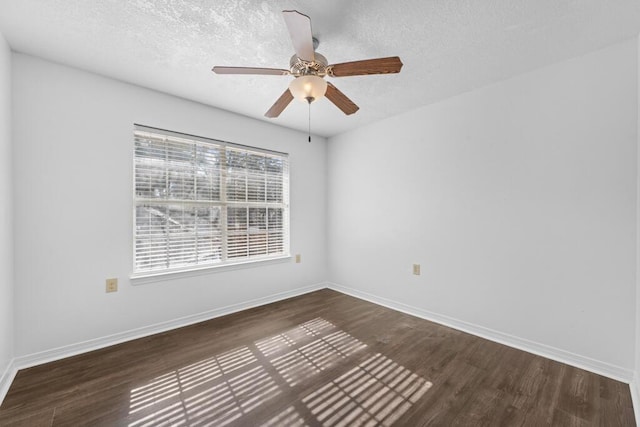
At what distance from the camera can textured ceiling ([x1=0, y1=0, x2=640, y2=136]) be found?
59.9 inches

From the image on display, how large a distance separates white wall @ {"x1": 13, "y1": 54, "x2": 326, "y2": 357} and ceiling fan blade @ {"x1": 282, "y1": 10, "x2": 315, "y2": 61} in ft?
5.84

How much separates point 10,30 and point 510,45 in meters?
3.42

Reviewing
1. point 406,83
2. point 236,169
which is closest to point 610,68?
point 406,83

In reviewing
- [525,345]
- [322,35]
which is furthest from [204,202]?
[525,345]

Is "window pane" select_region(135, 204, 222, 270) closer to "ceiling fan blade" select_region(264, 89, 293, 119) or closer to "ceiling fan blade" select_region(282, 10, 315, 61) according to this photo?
"ceiling fan blade" select_region(264, 89, 293, 119)

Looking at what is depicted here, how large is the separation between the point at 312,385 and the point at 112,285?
6.40 ft

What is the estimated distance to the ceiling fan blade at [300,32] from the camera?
122cm

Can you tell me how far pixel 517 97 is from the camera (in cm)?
227

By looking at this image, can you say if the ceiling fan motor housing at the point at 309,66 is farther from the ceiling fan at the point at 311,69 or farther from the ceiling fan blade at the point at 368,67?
the ceiling fan blade at the point at 368,67

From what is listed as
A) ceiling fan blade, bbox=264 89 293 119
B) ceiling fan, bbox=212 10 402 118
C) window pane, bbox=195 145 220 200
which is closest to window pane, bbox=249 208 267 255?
window pane, bbox=195 145 220 200

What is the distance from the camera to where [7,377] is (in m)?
1.76

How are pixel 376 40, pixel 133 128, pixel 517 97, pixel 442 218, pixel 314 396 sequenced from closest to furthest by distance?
pixel 314 396
pixel 376 40
pixel 517 97
pixel 133 128
pixel 442 218

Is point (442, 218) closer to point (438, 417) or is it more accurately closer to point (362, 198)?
point (362, 198)

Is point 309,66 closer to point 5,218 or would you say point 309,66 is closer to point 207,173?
point 207,173
